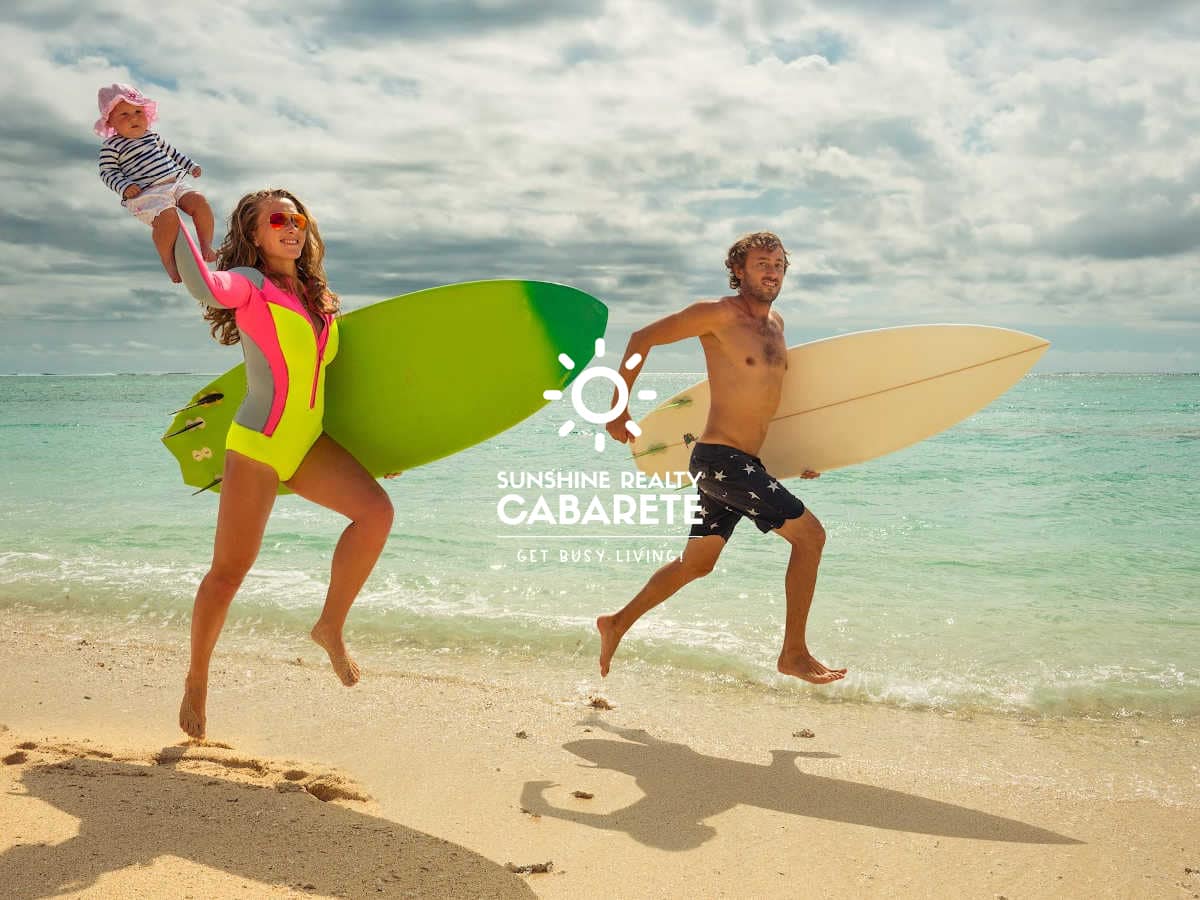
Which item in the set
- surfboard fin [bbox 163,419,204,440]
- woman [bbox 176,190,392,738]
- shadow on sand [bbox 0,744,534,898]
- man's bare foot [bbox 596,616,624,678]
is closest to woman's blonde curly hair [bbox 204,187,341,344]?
woman [bbox 176,190,392,738]

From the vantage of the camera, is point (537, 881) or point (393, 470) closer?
point (537, 881)

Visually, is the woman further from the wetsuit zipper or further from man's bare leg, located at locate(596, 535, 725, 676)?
man's bare leg, located at locate(596, 535, 725, 676)

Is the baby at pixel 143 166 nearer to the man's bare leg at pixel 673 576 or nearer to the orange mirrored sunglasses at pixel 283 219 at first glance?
the orange mirrored sunglasses at pixel 283 219

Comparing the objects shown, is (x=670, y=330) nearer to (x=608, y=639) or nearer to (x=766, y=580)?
(x=608, y=639)

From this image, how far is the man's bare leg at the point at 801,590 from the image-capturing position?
3754 mm

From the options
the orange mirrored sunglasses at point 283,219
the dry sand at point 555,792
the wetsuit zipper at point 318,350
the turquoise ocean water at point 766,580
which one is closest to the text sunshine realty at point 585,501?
the turquoise ocean water at point 766,580

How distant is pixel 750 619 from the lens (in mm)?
5855

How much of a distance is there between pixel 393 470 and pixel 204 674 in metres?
1.03

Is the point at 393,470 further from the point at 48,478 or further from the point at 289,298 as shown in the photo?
the point at 48,478

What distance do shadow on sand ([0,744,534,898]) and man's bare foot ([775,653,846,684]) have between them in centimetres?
159

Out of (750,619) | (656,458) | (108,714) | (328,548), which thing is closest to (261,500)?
(108,714)

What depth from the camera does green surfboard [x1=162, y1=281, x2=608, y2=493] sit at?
12.6 ft

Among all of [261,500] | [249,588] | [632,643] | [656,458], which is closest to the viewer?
[261,500]

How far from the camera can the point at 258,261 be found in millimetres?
3359
